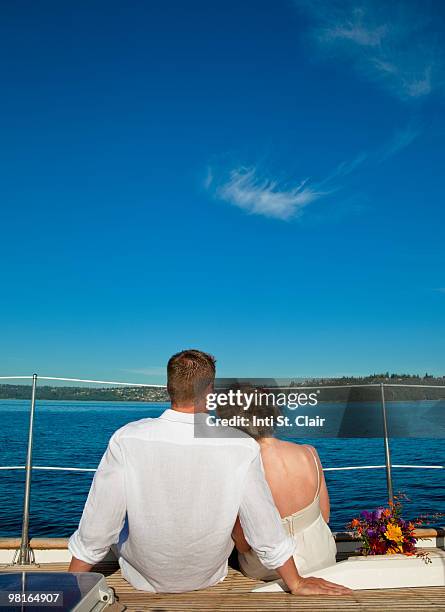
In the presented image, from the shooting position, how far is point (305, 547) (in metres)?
2.34

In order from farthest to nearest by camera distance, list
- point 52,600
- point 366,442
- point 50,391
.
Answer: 1. point 366,442
2. point 50,391
3. point 52,600

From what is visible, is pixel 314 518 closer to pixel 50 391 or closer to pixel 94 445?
pixel 50 391

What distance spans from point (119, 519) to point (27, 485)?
1579 mm

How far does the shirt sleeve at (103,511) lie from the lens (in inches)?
71.0

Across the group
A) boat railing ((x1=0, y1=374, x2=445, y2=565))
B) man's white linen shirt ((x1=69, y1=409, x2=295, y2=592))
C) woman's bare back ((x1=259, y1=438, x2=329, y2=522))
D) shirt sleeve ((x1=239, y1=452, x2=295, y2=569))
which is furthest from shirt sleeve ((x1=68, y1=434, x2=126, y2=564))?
boat railing ((x1=0, y1=374, x2=445, y2=565))

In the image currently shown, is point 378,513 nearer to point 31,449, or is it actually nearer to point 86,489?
point 31,449

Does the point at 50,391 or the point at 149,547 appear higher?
the point at 50,391

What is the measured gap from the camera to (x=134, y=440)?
1810 mm

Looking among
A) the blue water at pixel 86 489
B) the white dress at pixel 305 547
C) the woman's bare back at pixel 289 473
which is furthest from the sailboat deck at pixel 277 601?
the blue water at pixel 86 489

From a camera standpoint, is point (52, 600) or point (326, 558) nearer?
point (52, 600)

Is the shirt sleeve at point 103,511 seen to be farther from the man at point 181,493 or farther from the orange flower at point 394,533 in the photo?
the orange flower at point 394,533

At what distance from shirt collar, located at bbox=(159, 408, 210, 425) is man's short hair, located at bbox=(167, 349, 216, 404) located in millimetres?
39

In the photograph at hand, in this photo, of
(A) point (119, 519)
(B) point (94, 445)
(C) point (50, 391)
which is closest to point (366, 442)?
(B) point (94, 445)

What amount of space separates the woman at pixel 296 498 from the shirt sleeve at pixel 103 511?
0.71m
